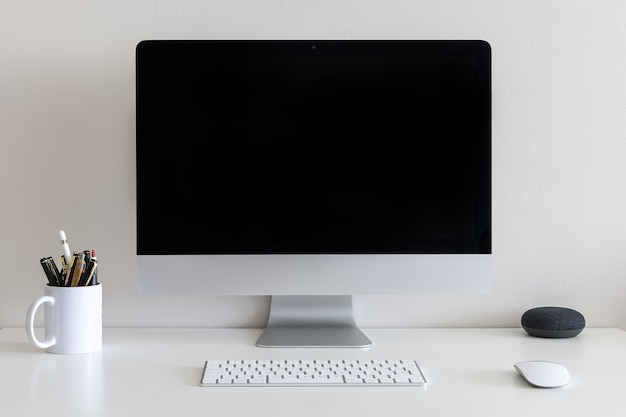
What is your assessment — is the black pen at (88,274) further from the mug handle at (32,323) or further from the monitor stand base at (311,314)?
the monitor stand base at (311,314)

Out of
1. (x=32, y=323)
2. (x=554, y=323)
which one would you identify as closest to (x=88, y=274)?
(x=32, y=323)

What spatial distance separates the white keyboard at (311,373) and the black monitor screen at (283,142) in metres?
0.22

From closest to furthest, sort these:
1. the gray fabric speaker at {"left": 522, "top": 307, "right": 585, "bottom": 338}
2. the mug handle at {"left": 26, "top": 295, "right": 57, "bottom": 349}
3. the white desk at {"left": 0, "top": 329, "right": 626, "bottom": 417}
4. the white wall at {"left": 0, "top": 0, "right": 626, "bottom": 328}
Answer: the white desk at {"left": 0, "top": 329, "right": 626, "bottom": 417} < the mug handle at {"left": 26, "top": 295, "right": 57, "bottom": 349} < the gray fabric speaker at {"left": 522, "top": 307, "right": 585, "bottom": 338} < the white wall at {"left": 0, "top": 0, "right": 626, "bottom": 328}

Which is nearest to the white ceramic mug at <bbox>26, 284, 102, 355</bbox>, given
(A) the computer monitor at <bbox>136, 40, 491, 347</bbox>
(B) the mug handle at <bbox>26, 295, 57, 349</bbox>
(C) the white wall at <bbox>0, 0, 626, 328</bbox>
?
(B) the mug handle at <bbox>26, 295, 57, 349</bbox>

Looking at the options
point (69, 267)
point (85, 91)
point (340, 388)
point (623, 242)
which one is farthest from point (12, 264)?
point (623, 242)

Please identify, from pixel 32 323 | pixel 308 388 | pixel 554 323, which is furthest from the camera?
pixel 554 323

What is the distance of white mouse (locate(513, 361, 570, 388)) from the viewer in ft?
3.44

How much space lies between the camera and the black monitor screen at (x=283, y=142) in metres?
1.28

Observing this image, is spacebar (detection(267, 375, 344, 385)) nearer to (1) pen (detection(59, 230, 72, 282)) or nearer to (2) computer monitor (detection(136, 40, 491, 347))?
(2) computer monitor (detection(136, 40, 491, 347))

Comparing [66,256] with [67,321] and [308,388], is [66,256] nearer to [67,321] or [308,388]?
[67,321]

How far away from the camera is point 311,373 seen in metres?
1.09

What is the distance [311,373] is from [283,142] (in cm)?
42

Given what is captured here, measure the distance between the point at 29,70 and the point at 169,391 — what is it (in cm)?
79

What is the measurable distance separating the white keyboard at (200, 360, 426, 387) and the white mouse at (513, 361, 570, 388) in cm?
15
